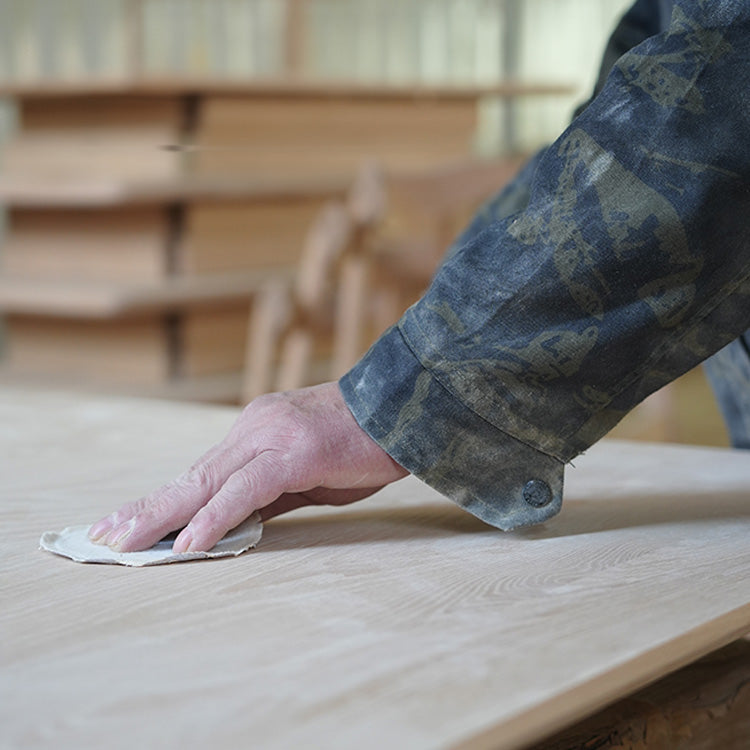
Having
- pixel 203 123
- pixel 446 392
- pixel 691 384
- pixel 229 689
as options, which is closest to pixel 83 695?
pixel 229 689

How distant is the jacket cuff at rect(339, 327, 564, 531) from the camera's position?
2.34 ft

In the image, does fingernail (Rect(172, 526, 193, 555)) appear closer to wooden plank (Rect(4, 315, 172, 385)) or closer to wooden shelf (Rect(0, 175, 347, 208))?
wooden shelf (Rect(0, 175, 347, 208))

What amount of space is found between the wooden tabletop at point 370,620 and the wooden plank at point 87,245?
187cm

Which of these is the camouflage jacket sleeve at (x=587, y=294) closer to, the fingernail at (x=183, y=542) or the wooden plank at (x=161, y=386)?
the fingernail at (x=183, y=542)

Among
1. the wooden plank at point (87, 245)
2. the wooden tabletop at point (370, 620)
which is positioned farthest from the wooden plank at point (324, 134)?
the wooden tabletop at point (370, 620)

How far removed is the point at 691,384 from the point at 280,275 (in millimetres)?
2483

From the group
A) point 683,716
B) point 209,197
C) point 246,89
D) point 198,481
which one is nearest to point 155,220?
point 209,197

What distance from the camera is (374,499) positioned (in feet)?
2.82

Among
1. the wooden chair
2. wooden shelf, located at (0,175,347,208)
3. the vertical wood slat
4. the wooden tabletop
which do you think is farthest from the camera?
the vertical wood slat

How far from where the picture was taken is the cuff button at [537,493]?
2.39 feet

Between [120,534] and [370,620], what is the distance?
0.59ft

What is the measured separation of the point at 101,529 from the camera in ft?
2.31

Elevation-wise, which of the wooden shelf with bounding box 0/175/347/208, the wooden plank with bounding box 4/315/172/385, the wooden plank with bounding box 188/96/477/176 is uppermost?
the wooden plank with bounding box 188/96/477/176

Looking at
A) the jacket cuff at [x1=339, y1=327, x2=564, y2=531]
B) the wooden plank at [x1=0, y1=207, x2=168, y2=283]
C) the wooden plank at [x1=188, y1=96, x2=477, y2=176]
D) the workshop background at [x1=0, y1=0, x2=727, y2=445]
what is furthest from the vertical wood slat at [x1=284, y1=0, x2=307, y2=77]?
the jacket cuff at [x1=339, y1=327, x2=564, y2=531]
